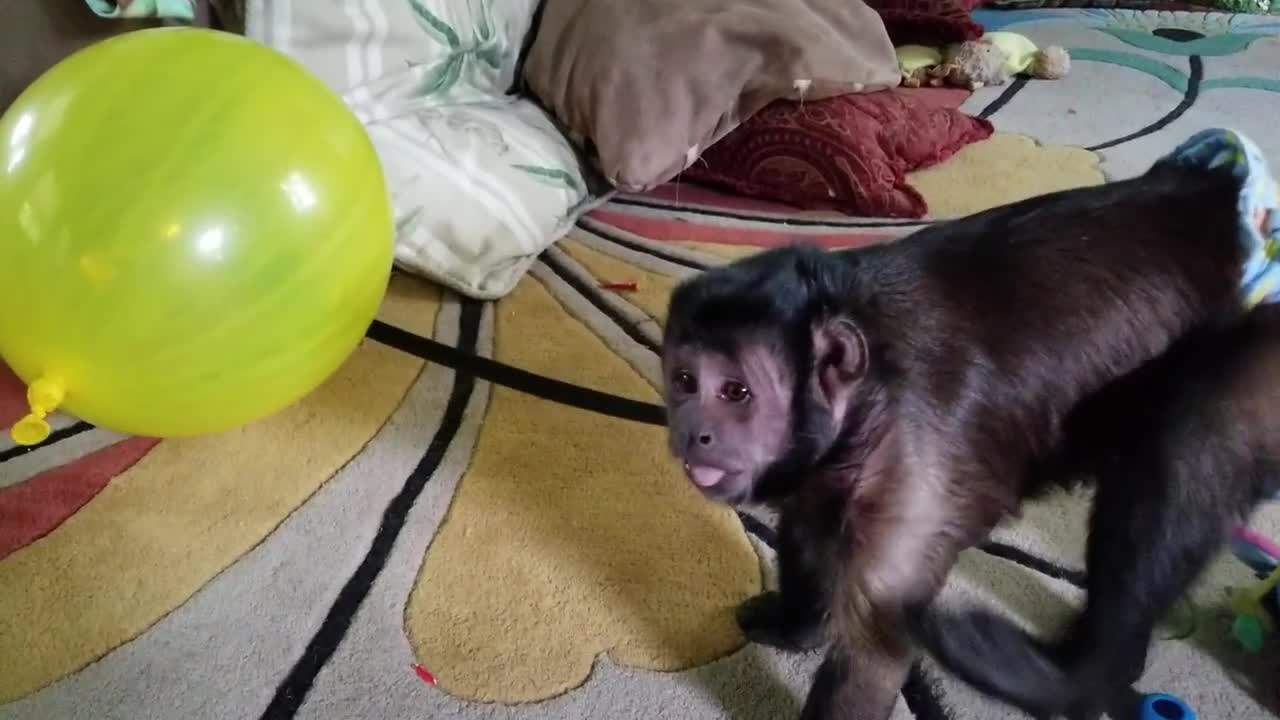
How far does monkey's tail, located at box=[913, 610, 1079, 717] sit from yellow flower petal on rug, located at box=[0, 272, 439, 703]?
0.63 meters

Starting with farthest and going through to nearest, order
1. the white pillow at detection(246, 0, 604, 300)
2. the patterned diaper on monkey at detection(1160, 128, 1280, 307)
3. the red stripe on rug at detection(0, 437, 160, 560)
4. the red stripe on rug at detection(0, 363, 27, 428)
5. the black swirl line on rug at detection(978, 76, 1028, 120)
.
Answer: the black swirl line on rug at detection(978, 76, 1028, 120)
the white pillow at detection(246, 0, 604, 300)
the red stripe on rug at detection(0, 363, 27, 428)
the red stripe on rug at detection(0, 437, 160, 560)
the patterned diaper on monkey at detection(1160, 128, 1280, 307)

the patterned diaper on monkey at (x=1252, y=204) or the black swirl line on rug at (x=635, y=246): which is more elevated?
the patterned diaper on monkey at (x=1252, y=204)

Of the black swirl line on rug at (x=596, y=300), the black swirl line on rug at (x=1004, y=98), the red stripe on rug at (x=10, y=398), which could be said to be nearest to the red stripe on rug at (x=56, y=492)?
the red stripe on rug at (x=10, y=398)

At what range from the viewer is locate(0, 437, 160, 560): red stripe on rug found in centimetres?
102

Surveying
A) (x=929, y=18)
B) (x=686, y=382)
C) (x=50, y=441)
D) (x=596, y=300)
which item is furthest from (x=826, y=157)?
(x=50, y=441)

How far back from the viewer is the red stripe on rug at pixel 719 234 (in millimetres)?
1531

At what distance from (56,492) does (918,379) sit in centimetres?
83

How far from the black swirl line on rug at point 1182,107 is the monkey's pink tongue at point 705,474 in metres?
1.41

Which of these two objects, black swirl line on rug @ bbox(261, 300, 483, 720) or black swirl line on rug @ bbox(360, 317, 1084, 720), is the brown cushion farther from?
black swirl line on rug @ bbox(261, 300, 483, 720)

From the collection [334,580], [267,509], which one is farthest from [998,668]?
[267,509]

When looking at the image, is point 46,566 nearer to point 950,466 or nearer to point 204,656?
point 204,656

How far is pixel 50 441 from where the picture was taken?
1.14 metres

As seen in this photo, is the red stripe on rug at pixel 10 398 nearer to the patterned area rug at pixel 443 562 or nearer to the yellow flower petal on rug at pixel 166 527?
the patterned area rug at pixel 443 562

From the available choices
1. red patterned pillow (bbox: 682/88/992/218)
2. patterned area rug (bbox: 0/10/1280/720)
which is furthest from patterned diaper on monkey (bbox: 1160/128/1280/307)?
red patterned pillow (bbox: 682/88/992/218)
